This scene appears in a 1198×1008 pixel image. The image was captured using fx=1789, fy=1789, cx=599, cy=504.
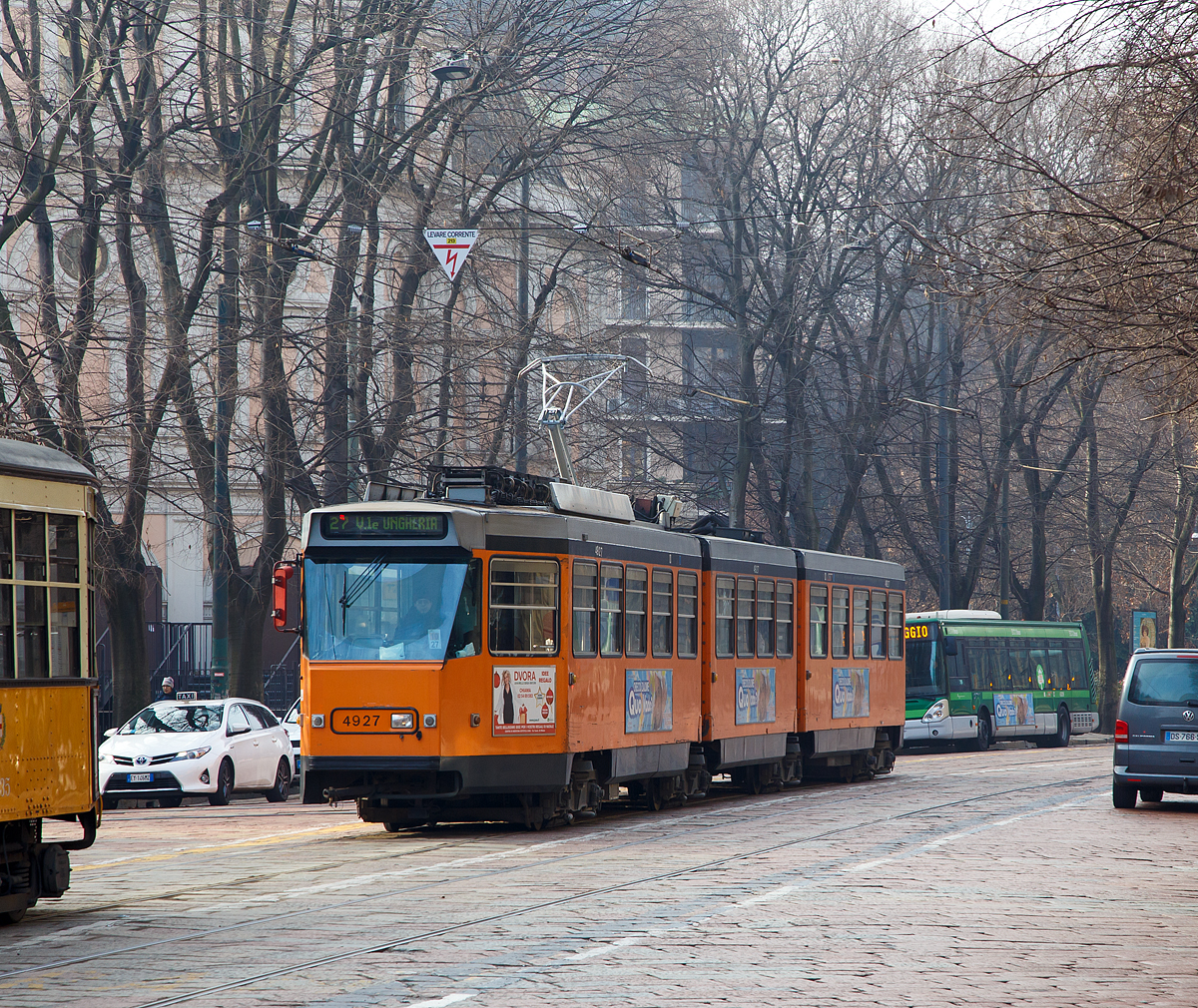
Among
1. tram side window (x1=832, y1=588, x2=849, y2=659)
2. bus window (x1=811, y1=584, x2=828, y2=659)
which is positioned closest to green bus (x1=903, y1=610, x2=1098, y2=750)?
tram side window (x1=832, y1=588, x2=849, y2=659)

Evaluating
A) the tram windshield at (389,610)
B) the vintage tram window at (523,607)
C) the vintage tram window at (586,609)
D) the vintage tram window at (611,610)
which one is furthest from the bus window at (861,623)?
the tram windshield at (389,610)

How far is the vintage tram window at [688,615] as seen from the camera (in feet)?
65.4

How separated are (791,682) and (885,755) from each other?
4489 mm

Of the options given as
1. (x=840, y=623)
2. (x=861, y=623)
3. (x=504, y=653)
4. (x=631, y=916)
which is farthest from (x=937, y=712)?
(x=631, y=916)

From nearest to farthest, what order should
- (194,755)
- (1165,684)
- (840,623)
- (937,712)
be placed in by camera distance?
(1165,684) < (194,755) < (840,623) < (937,712)

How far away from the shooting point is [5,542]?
10.5 meters

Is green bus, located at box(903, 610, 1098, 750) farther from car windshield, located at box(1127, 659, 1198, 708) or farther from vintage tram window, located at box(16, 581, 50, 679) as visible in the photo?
vintage tram window, located at box(16, 581, 50, 679)

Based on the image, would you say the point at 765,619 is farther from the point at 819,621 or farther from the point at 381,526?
the point at 381,526

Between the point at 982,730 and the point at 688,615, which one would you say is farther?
the point at 982,730

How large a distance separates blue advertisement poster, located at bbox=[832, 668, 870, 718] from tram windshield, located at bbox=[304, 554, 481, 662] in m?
10.0

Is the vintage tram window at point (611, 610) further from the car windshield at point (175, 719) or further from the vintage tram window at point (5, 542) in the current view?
the vintage tram window at point (5, 542)

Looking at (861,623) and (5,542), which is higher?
(5,542)

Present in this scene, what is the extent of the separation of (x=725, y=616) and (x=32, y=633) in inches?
461

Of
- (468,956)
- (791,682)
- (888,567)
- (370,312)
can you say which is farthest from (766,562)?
(468,956)
